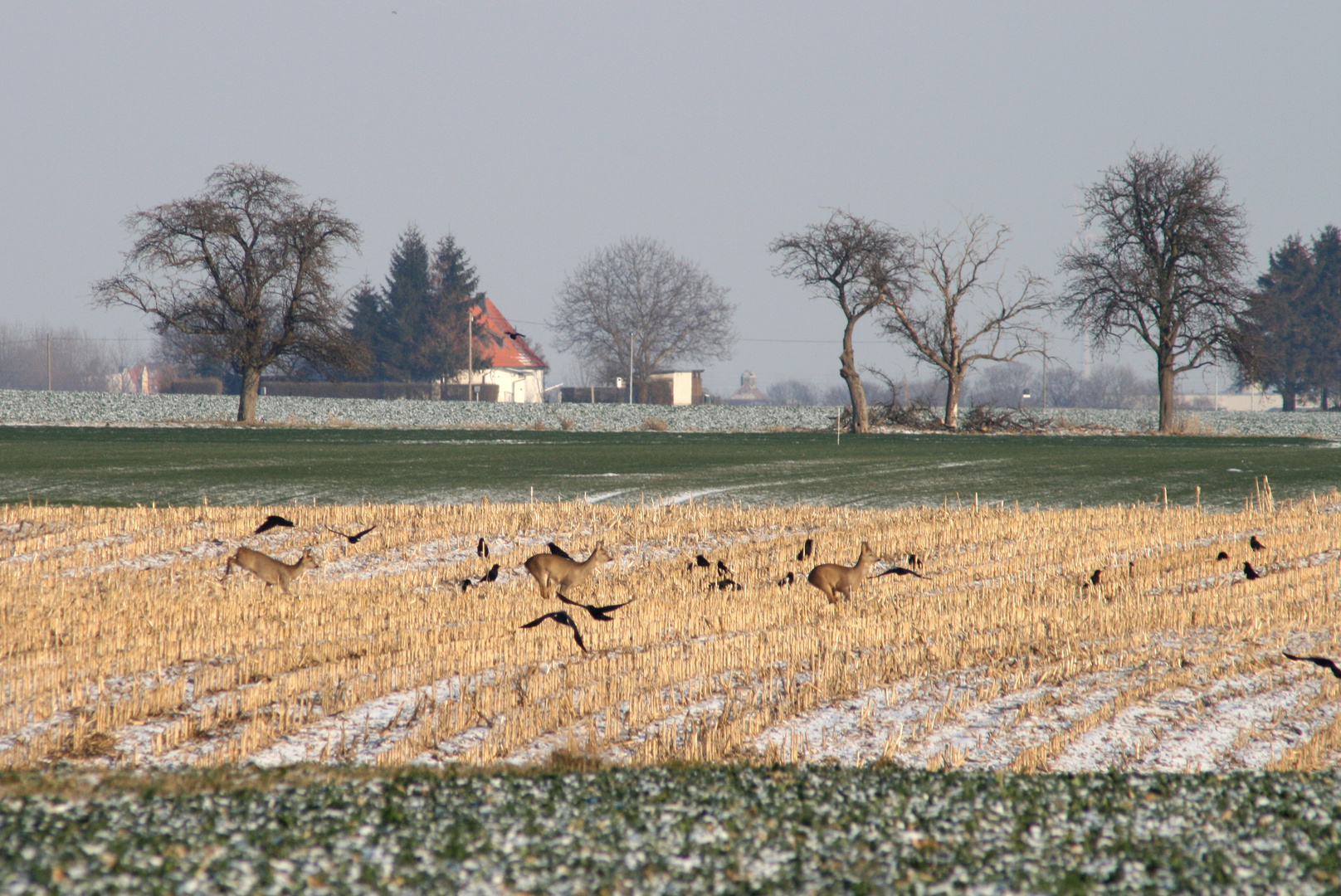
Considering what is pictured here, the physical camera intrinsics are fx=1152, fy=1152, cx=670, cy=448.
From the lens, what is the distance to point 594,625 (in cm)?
1016

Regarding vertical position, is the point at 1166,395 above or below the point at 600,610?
above

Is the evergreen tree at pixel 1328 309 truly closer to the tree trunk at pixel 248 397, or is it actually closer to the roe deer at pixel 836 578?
the tree trunk at pixel 248 397

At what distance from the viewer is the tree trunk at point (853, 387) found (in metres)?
54.3

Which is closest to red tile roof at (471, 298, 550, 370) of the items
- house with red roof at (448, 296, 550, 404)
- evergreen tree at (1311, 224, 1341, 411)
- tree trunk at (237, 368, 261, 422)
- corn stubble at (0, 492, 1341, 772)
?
house with red roof at (448, 296, 550, 404)

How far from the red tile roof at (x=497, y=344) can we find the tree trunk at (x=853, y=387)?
3542 centimetres

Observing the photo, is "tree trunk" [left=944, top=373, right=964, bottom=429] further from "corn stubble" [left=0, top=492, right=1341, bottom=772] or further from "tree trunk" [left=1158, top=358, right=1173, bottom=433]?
"corn stubble" [left=0, top=492, right=1341, bottom=772]

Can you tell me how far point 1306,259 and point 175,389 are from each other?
3503 inches

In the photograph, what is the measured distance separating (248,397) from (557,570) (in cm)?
4748

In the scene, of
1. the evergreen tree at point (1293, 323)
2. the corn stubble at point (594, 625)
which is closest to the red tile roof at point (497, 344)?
the evergreen tree at point (1293, 323)

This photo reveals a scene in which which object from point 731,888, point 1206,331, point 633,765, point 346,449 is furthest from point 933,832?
point 1206,331

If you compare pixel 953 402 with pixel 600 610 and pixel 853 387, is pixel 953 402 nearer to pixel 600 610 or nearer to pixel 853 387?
pixel 853 387

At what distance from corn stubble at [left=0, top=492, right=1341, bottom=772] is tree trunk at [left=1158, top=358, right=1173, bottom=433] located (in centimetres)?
4203

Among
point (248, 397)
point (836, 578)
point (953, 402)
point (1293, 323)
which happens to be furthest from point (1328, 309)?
point (836, 578)

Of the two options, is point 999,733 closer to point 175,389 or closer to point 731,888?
point 731,888
